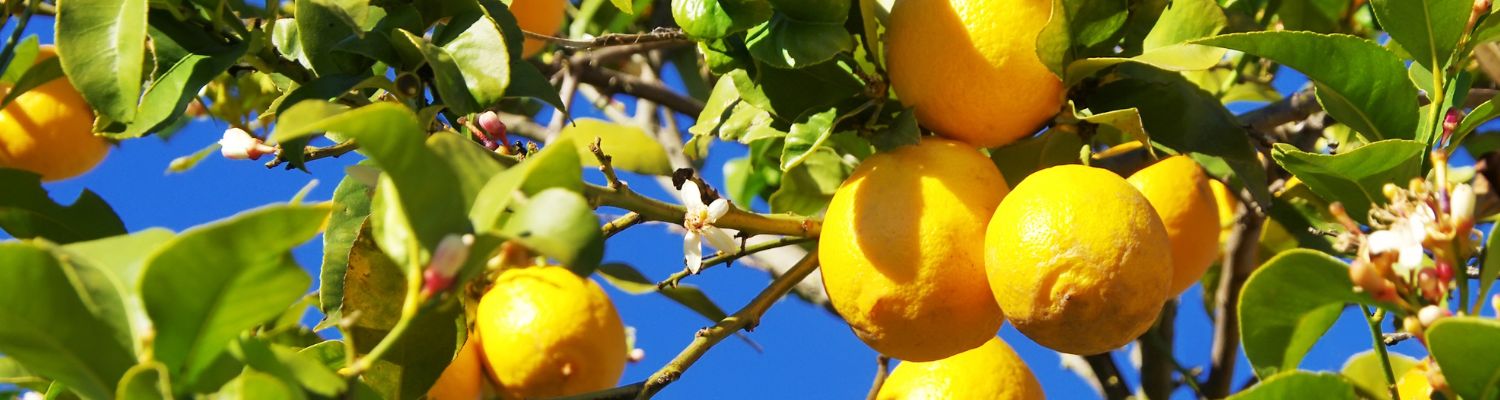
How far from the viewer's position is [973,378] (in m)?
1.13

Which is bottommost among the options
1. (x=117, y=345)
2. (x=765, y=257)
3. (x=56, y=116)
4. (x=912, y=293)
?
(x=765, y=257)

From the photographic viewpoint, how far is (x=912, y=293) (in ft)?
3.06

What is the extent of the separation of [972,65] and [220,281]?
547 millimetres

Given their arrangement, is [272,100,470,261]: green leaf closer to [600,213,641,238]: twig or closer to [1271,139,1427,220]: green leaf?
[600,213,641,238]: twig

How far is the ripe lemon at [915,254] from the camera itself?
Result: 3.08 ft

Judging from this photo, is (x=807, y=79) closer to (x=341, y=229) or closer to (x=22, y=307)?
(x=341, y=229)

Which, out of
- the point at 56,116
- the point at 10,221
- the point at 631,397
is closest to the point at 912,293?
the point at 631,397

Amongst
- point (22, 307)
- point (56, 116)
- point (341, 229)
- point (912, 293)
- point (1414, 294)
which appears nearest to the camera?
point (22, 307)

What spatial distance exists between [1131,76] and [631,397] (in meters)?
0.46

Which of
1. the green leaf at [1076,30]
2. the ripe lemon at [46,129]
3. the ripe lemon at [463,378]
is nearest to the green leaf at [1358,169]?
the green leaf at [1076,30]

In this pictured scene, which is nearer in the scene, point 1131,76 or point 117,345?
point 117,345

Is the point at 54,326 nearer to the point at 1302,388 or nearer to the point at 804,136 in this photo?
the point at 804,136

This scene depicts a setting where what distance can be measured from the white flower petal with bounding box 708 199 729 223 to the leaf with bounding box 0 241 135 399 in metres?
0.44

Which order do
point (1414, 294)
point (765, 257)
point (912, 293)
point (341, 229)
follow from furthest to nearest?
point (765, 257) < point (341, 229) < point (912, 293) < point (1414, 294)
